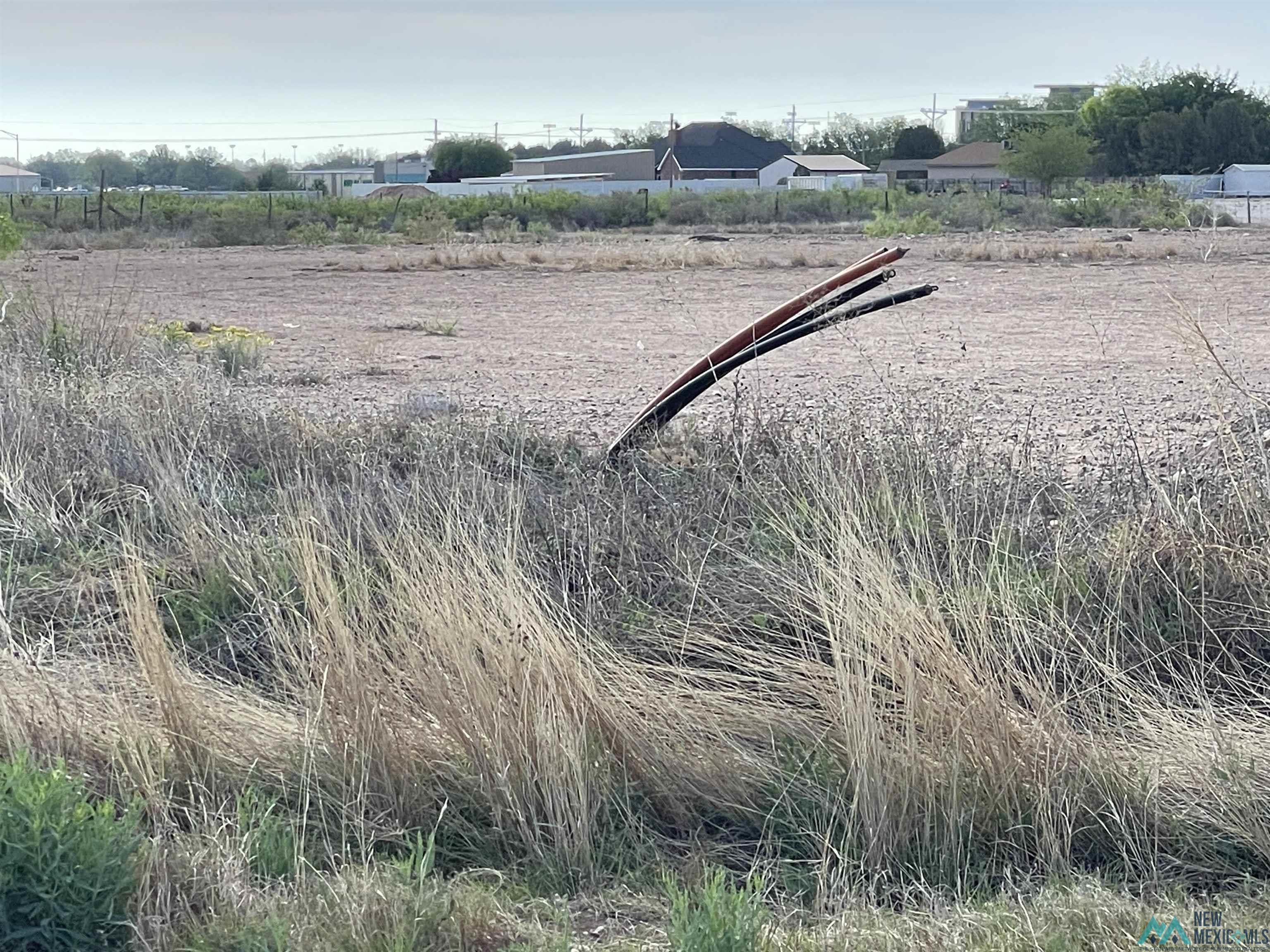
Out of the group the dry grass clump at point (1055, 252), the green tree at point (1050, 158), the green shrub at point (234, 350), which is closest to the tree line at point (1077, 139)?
the green tree at point (1050, 158)

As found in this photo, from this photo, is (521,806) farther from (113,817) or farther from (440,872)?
(113,817)

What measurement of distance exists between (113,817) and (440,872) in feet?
3.32

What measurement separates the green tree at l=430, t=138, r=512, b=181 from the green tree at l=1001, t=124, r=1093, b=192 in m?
41.2

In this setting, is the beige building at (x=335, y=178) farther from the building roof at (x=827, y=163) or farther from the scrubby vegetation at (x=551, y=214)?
the building roof at (x=827, y=163)

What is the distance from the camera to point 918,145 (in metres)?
104

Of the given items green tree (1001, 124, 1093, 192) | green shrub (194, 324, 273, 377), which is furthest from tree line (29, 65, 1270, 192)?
green shrub (194, 324, 273, 377)

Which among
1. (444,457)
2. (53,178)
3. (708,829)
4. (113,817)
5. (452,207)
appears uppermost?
(53,178)

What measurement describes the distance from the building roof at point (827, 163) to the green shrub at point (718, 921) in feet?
299

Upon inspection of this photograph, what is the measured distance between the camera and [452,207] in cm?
5806

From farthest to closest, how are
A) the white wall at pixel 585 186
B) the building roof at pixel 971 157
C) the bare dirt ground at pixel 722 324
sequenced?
1. the building roof at pixel 971 157
2. the white wall at pixel 585 186
3. the bare dirt ground at pixel 722 324

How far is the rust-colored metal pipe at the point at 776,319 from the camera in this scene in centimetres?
652

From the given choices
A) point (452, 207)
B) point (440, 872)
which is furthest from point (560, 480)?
point (452, 207)

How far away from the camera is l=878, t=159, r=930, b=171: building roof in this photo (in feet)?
318

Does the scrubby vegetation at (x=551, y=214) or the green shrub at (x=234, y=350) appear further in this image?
the scrubby vegetation at (x=551, y=214)
